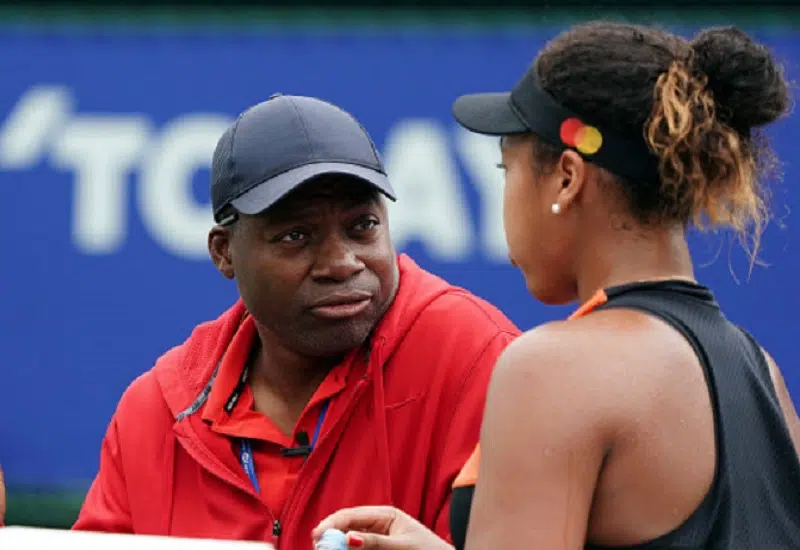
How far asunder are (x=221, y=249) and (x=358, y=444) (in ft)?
1.47

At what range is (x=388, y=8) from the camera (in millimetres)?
3729

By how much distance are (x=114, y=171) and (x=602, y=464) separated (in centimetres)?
234

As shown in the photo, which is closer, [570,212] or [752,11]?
[570,212]

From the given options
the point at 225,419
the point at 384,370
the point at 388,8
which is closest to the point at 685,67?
the point at 384,370

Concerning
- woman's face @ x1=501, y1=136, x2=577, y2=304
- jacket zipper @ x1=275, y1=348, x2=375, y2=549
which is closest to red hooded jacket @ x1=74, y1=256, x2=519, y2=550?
jacket zipper @ x1=275, y1=348, x2=375, y2=549

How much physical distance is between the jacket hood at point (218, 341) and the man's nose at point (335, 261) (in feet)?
0.42

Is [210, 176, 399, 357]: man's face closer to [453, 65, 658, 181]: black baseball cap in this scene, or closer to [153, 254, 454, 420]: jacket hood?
[153, 254, 454, 420]: jacket hood

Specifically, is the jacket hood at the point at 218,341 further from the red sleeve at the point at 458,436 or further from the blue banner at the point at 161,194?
Result: the blue banner at the point at 161,194

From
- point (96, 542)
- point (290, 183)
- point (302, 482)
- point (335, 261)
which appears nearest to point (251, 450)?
point (302, 482)

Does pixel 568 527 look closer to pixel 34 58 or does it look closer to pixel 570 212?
pixel 570 212

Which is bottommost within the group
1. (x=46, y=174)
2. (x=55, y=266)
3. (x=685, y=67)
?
(x=55, y=266)

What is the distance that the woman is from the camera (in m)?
1.58

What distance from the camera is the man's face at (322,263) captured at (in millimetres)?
2361

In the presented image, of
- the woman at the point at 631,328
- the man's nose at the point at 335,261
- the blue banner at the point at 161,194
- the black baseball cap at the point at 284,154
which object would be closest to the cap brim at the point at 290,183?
the black baseball cap at the point at 284,154
